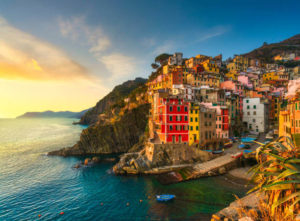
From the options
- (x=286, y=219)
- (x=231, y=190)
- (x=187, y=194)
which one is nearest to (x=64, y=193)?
(x=187, y=194)

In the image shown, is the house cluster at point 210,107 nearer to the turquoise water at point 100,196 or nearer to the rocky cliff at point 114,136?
the rocky cliff at point 114,136

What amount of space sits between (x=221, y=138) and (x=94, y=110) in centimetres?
16881

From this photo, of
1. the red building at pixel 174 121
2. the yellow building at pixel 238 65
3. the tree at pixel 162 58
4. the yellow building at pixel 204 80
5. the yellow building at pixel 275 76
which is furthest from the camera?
the tree at pixel 162 58

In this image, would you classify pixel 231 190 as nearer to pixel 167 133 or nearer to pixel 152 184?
pixel 152 184

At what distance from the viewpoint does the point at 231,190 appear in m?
28.4

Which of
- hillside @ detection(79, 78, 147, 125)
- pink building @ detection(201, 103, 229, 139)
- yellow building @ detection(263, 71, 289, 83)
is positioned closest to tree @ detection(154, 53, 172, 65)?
hillside @ detection(79, 78, 147, 125)

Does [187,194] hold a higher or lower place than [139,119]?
lower

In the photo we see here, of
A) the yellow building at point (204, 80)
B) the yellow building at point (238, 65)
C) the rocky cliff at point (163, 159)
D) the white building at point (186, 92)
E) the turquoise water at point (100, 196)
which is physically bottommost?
the turquoise water at point (100, 196)

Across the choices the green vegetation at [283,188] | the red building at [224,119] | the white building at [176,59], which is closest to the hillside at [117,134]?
the white building at [176,59]

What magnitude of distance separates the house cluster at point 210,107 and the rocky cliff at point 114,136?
10872mm

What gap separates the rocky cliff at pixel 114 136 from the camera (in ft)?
201

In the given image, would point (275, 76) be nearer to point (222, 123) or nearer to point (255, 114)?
point (255, 114)

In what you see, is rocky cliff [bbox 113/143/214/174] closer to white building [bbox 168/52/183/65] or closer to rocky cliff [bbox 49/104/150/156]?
rocky cliff [bbox 49/104/150/156]

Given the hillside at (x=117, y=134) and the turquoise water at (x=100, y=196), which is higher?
the hillside at (x=117, y=134)
